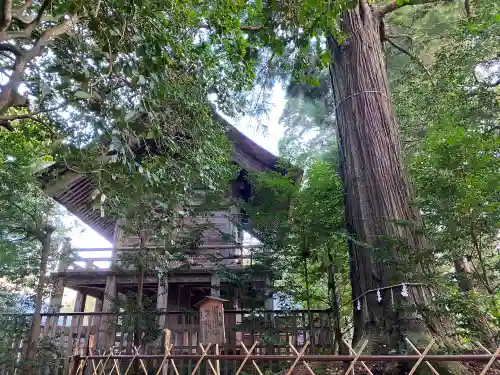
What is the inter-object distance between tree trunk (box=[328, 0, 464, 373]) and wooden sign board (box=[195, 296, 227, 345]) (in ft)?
6.26

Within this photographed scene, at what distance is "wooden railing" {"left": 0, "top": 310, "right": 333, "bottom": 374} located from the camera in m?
6.00

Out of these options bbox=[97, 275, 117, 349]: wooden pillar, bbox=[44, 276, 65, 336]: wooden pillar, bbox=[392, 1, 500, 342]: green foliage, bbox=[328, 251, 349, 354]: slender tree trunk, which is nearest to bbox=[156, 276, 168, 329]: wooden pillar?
bbox=[97, 275, 117, 349]: wooden pillar

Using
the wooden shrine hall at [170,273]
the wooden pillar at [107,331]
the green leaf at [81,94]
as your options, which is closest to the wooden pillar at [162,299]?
the wooden shrine hall at [170,273]

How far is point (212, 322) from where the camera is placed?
16.6 ft

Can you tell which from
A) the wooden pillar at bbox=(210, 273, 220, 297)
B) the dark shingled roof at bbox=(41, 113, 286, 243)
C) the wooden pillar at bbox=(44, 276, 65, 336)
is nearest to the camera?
the wooden pillar at bbox=(44, 276, 65, 336)

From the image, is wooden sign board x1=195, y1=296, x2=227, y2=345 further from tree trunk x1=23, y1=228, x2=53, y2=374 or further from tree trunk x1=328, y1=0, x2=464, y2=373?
tree trunk x1=23, y1=228, x2=53, y2=374

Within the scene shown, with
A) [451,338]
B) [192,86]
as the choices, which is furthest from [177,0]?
[451,338]

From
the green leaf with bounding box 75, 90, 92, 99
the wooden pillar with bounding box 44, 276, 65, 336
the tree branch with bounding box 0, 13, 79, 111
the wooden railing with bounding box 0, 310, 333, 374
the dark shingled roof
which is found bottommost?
the wooden railing with bounding box 0, 310, 333, 374

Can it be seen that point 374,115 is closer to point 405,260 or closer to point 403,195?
point 403,195

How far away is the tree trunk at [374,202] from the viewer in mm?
3693

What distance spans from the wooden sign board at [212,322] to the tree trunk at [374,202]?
1.91 m

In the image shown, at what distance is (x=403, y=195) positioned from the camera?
4.45m

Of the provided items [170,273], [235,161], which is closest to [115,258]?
[170,273]

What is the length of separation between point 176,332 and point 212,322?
198 centimetres
